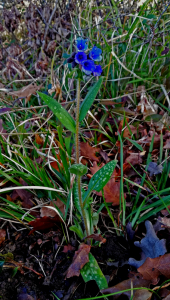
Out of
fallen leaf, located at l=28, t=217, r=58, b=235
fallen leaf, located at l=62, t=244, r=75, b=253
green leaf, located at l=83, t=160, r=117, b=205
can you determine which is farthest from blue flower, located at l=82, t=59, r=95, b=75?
fallen leaf, located at l=62, t=244, r=75, b=253

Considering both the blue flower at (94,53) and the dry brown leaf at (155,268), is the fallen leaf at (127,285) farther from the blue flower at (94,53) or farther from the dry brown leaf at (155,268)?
the blue flower at (94,53)

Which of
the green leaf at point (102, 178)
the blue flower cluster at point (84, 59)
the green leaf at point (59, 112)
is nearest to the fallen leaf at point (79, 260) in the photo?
the green leaf at point (102, 178)

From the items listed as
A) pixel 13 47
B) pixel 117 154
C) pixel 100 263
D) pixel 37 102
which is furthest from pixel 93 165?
pixel 13 47

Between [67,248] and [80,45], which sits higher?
[80,45]

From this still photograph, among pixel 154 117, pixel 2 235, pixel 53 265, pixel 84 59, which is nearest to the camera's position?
pixel 84 59

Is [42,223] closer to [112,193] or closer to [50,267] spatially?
[50,267]

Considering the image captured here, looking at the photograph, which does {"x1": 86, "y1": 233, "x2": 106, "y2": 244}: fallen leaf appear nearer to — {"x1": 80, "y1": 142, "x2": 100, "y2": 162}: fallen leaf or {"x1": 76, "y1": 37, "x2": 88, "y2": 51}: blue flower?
{"x1": 80, "y1": 142, "x2": 100, "y2": 162}: fallen leaf

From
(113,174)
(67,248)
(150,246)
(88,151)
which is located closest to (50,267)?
(67,248)
